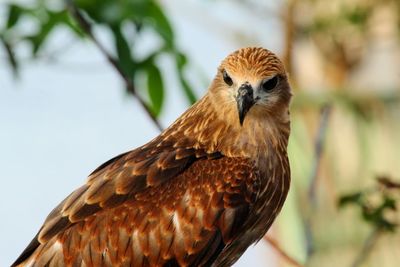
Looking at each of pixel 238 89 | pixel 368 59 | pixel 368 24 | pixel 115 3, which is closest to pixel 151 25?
pixel 115 3

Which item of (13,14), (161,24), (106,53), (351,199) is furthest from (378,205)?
(13,14)

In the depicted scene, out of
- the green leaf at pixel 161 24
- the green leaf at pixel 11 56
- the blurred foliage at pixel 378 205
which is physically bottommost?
the blurred foliage at pixel 378 205

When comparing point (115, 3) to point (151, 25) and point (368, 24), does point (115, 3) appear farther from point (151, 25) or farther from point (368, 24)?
point (368, 24)

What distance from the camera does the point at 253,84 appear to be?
6.19 metres

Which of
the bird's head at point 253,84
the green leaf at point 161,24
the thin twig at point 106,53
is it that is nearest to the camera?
the thin twig at point 106,53

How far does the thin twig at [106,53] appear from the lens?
19.8 feet

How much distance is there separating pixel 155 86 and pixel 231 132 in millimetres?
541

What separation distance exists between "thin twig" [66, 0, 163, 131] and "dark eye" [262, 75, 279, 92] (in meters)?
0.60

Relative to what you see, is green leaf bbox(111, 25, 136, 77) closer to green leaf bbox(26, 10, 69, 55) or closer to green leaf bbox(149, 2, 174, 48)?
green leaf bbox(149, 2, 174, 48)

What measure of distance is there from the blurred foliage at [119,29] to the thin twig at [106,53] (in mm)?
12

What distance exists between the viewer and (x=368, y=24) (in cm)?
1302

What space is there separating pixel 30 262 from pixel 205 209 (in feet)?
3.22

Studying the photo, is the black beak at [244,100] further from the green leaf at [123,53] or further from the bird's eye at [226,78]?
the green leaf at [123,53]

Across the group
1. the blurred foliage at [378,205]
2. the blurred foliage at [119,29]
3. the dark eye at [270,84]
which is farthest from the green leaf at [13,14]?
the blurred foliage at [378,205]
